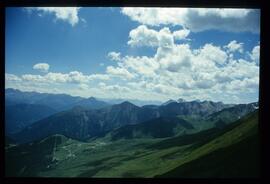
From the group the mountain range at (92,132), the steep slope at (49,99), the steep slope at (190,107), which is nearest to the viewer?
the mountain range at (92,132)

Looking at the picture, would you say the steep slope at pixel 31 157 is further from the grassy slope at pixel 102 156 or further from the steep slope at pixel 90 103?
the steep slope at pixel 90 103

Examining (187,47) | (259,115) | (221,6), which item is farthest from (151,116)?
(221,6)

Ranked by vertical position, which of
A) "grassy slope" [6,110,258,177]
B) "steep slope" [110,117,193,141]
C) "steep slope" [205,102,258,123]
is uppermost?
"steep slope" [205,102,258,123]

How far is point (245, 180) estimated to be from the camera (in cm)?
299

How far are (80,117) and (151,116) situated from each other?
0.90 meters

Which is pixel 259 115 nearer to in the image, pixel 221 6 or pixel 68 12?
pixel 221 6

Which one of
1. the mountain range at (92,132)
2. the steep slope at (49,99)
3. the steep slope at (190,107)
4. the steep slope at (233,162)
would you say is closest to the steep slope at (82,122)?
the mountain range at (92,132)

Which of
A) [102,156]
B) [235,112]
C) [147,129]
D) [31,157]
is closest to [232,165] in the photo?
[235,112]

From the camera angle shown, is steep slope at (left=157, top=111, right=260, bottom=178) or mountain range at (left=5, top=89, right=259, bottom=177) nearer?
steep slope at (left=157, top=111, right=260, bottom=178)

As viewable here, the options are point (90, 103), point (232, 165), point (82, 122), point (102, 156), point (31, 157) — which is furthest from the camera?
point (102, 156)

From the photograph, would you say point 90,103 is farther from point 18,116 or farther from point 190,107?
point 190,107

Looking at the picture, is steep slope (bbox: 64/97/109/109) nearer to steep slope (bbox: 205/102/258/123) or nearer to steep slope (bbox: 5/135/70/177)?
steep slope (bbox: 5/135/70/177)

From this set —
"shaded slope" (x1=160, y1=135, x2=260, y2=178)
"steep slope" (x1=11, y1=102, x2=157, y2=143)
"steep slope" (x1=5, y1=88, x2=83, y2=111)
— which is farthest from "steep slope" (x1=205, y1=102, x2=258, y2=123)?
"steep slope" (x1=5, y1=88, x2=83, y2=111)

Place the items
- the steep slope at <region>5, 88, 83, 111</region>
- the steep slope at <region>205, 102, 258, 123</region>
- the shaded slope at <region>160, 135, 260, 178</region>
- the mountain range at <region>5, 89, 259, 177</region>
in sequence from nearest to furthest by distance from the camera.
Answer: the shaded slope at <region>160, 135, 260, 178</region>, the mountain range at <region>5, 89, 259, 177</region>, the steep slope at <region>5, 88, 83, 111</region>, the steep slope at <region>205, 102, 258, 123</region>
